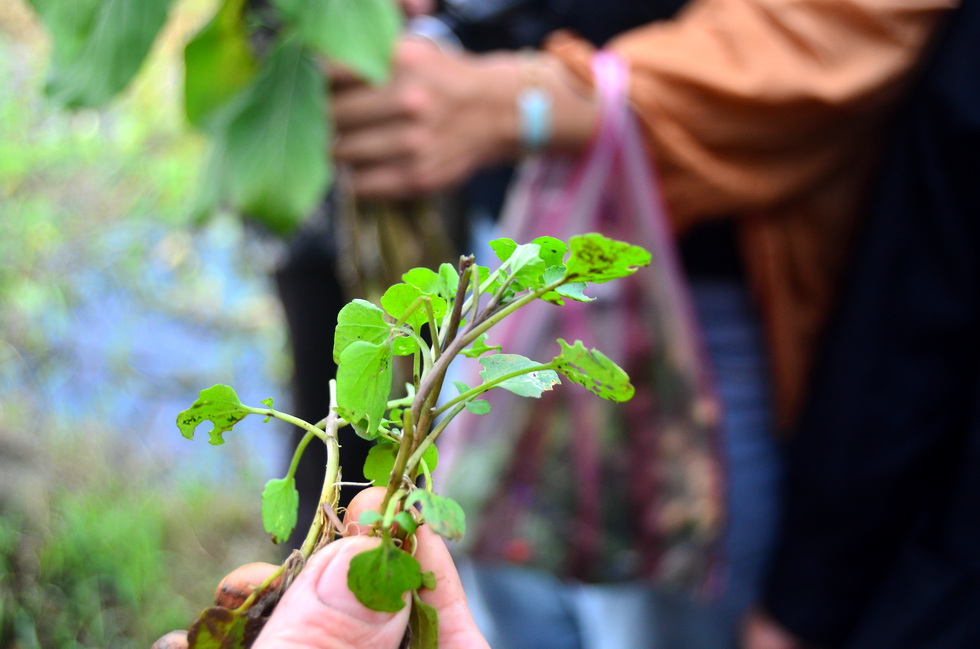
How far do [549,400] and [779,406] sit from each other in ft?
1.15

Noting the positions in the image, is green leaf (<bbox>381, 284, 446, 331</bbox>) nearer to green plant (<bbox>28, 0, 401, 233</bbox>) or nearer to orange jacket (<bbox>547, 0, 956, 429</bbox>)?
green plant (<bbox>28, 0, 401, 233</bbox>)

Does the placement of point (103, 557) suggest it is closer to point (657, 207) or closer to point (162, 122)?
point (657, 207)

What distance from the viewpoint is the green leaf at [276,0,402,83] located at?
0.70 metres

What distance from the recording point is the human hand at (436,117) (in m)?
0.93

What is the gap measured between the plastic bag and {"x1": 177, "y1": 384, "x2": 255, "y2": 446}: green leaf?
657mm

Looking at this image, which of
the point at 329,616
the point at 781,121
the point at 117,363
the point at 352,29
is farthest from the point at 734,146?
the point at 117,363

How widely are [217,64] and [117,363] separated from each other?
1.78 meters

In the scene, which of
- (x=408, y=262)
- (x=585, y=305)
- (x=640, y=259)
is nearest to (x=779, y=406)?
(x=585, y=305)

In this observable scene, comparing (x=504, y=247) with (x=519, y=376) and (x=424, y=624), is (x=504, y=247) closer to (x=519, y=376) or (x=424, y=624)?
(x=519, y=376)

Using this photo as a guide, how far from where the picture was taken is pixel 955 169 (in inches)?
33.9

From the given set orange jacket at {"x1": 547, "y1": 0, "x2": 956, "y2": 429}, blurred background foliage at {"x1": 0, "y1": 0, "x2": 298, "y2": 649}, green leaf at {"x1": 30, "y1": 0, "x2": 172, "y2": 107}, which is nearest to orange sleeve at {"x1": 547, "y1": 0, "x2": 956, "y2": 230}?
orange jacket at {"x1": 547, "y1": 0, "x2": 956, "y2": 429}

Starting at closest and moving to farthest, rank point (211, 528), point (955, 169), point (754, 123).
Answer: point (955, 169), point (754, 123), point (211, 528)

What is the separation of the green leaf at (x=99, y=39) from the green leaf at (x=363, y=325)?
1.65 feet

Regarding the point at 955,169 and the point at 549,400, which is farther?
the point at 549,400
